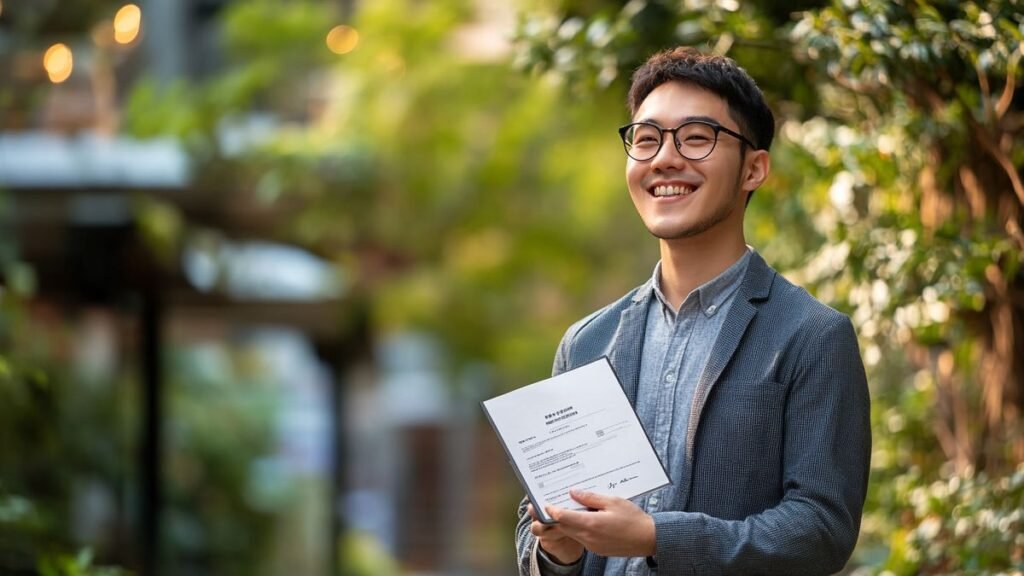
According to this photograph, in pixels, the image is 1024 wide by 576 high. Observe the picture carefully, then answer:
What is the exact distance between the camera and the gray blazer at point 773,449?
6.13 ft

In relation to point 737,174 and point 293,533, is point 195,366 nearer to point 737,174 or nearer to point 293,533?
point 293,533

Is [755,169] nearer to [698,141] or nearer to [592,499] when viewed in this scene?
[698,141]

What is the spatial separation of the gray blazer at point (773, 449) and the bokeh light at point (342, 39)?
7.10 metres

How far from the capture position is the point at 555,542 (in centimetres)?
197

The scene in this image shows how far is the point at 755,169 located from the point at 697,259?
0.55 ft

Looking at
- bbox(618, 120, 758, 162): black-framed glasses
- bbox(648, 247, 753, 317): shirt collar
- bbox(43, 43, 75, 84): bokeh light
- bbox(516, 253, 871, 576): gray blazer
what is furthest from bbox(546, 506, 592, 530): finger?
bbox(43, 43, 75, 84): bokeh light

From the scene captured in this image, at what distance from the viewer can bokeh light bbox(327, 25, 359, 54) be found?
881cm

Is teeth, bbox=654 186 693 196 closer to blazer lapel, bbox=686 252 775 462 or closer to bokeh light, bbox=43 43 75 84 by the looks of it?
blazer lapel, bbox=686 252 775 462

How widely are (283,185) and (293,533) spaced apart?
14.2ft

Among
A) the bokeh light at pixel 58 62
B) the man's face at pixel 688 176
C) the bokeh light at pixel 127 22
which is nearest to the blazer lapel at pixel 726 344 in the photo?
the man's face at pixel 688 176

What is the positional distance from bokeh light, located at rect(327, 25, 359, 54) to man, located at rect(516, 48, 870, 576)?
6.90 metres

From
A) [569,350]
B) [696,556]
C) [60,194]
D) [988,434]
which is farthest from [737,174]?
[60,194]

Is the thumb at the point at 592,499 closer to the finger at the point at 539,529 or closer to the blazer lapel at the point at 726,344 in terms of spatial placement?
the finger at the point at 539,529

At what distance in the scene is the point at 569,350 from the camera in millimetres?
2230
